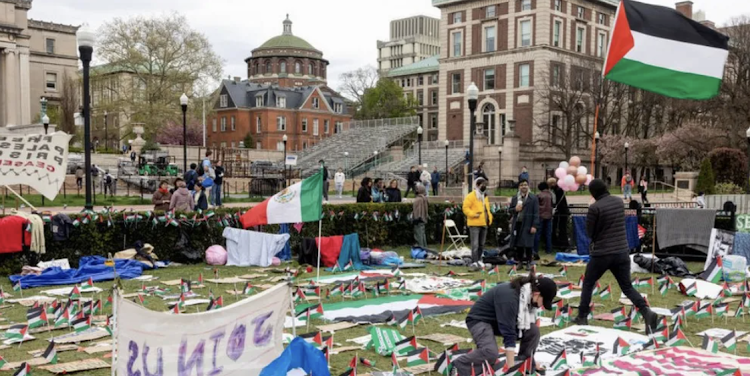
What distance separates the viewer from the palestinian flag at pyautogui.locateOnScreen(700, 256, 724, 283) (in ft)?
43.0

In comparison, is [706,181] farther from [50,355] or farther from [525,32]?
[525,32]

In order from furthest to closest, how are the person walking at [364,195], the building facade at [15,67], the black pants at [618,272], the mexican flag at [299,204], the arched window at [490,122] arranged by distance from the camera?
1. the arched window at [490,122]
2. the building facade at [15,67]
3. the person walking at [364,195]
4. the mexican flag at [299,204]
5. the black pants at [618,272]

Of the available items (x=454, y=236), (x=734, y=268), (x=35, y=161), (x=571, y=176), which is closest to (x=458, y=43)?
(x=454, y=236)

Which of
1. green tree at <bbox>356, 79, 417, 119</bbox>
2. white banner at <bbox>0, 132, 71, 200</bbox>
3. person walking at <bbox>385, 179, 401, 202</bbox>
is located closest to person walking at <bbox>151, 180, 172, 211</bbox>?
white banner at <bbox>0, 132, 71, 200</bbox>

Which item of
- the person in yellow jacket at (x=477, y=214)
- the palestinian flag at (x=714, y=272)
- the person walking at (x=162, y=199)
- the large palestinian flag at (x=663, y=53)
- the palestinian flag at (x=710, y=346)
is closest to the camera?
the palestinian flag at (x=710, y=346)

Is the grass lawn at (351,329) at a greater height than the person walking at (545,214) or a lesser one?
lesser

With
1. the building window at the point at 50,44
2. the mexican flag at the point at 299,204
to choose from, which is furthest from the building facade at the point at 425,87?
the mexican flag at the point at 299,204

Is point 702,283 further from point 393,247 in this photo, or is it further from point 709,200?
point 709,200

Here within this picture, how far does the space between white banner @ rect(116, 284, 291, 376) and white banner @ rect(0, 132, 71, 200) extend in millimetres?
8870

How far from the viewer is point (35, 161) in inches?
548

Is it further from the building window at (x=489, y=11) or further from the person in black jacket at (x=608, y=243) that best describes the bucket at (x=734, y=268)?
the building window at (x=489, y=11)

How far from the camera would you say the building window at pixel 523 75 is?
198 feet

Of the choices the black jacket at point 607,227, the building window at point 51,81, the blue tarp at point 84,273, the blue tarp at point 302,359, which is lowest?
the blue tarp at point 84,273

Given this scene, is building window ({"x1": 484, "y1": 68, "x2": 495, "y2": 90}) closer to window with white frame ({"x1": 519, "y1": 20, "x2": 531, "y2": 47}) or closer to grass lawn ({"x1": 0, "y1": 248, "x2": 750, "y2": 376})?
window with white frame ({"x1": 519, "y1": 20, "x2": 531, "y2": 47})
